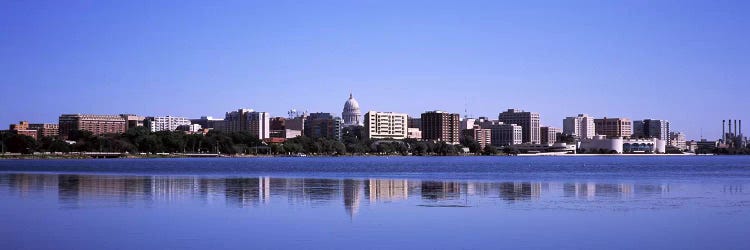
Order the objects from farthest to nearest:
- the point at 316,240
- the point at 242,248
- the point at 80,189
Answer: the point at 80,189 → the point at 316,240 → the point at 242,248

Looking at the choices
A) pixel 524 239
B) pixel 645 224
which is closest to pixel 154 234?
pixel 524 239

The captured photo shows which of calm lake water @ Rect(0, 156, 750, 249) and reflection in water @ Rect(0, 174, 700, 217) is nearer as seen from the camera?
calm lake water @ Rect(0, 156, 750, 249)

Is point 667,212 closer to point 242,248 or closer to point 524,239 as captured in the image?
point 524,239

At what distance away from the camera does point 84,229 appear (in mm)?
22812

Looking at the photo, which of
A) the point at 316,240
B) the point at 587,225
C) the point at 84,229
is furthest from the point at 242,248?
the point at 587,225

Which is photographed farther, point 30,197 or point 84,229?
point 30,197

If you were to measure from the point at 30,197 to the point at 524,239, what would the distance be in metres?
20.8

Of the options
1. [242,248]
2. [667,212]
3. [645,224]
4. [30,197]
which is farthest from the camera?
[30,197]

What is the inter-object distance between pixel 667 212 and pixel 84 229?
626 inches

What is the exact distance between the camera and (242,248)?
19531 mm

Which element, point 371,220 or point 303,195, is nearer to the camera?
point 371,220

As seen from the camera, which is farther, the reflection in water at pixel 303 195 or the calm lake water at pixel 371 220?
the reflection in water at pixel 303 195

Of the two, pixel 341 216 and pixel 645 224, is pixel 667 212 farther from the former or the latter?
pixel 341 216

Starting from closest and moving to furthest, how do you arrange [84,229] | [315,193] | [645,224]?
[84,229] < [645,224] < [315,193]
